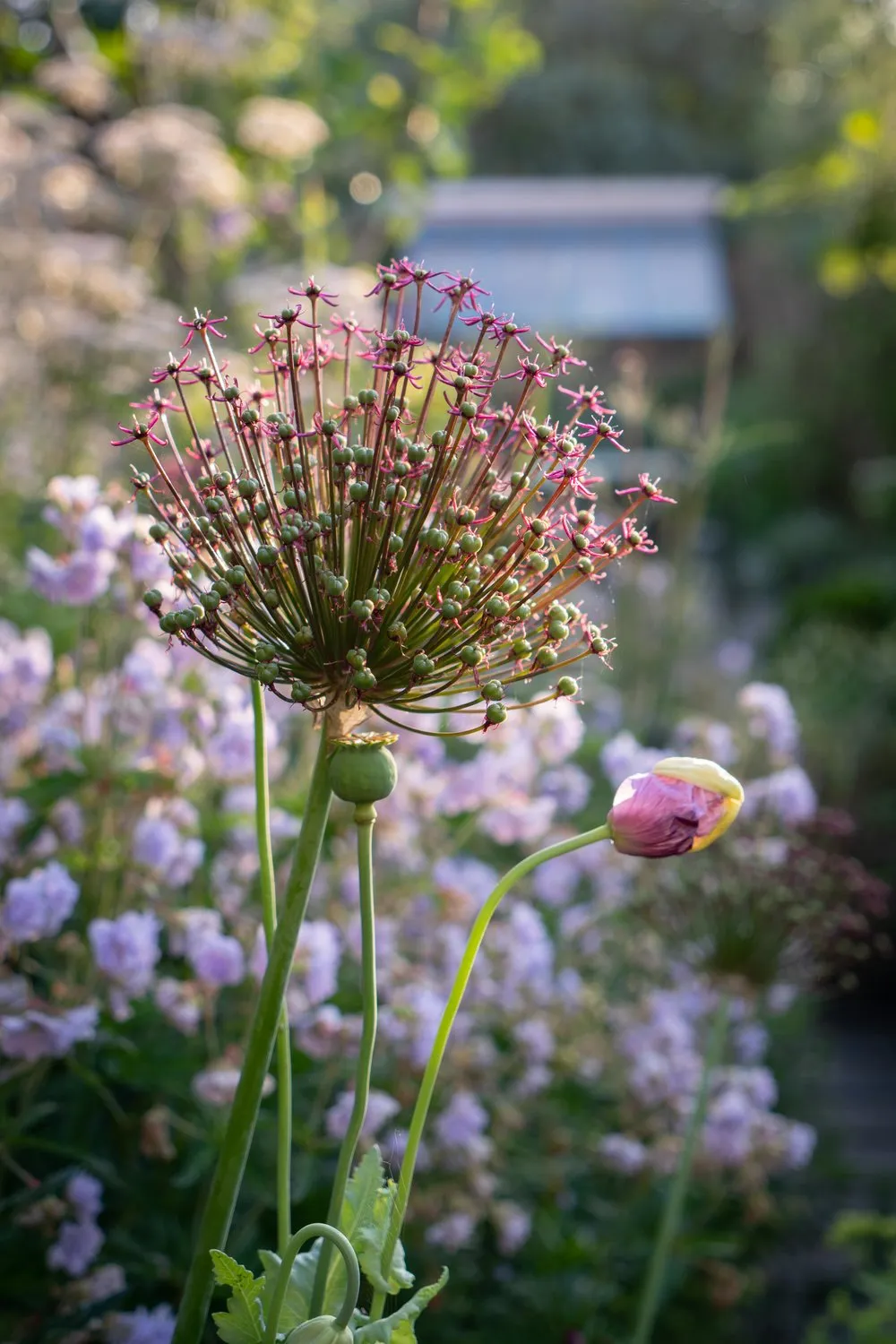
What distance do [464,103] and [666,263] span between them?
20839 mm

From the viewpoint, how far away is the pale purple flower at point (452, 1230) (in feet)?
8.34

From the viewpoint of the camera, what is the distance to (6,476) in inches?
208

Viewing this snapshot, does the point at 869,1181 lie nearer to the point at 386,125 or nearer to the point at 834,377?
the point at 386,125

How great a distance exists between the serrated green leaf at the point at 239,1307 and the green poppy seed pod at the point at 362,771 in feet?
1.47

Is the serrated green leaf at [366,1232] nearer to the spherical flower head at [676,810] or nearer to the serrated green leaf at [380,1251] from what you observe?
the serrated green leaf at [380,1251]

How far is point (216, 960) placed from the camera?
81.2 inches

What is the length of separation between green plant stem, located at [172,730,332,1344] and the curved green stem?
0.11 m

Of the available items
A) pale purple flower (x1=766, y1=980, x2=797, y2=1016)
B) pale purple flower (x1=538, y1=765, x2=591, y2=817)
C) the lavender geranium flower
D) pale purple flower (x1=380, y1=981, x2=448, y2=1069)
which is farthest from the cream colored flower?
the lavender geranium flower

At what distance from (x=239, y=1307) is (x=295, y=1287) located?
0.10 m

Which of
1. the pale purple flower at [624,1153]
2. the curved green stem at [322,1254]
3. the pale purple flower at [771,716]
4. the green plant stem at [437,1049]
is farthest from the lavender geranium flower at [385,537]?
the pale purple flower at [624,1153]

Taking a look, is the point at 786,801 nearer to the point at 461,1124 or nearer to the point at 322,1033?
the point at 461,1124

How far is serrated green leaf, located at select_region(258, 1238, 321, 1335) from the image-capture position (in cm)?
126

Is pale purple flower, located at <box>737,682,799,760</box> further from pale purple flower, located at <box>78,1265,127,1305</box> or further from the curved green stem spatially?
the curved green stem

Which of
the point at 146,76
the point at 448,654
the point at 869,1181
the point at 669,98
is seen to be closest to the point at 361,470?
the point at 448,654
